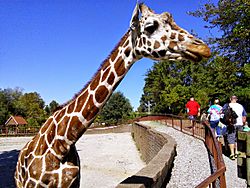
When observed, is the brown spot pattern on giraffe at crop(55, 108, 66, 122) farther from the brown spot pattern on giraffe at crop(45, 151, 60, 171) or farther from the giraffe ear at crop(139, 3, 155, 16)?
the giraffe ear at crop(139, 3, 155, 16)

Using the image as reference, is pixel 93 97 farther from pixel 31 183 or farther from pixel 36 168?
pixel 31 183

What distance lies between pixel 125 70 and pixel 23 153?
5.35 feet

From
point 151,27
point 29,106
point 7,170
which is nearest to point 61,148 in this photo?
point 151,27

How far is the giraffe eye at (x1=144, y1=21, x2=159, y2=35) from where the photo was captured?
2.76 metres

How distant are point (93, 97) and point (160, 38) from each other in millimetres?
935

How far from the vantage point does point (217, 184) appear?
133 inches

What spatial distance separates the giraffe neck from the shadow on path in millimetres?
7778

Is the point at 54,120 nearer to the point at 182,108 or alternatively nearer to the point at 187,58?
the point at 187,58

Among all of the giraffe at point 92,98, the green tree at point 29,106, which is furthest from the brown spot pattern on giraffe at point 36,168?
the green tree at point 29,106

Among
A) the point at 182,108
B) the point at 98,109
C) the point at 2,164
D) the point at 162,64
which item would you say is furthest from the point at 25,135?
the point at 98,109

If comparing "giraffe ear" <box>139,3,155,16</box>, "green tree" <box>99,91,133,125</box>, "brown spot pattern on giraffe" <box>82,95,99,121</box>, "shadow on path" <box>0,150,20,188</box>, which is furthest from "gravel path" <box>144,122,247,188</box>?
"green tree" <box>99,91,133,125</box>

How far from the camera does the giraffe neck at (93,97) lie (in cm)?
298

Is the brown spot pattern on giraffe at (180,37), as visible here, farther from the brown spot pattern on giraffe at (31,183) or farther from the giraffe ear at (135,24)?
the brown spot pattern on giraffe at (31,183)

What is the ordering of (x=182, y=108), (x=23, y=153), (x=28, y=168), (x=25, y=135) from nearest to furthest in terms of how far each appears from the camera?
1. (x=28, y=168)
2. (x=23, y=153)
3. (x=25, y=135)
4. (x=182, y=108)
